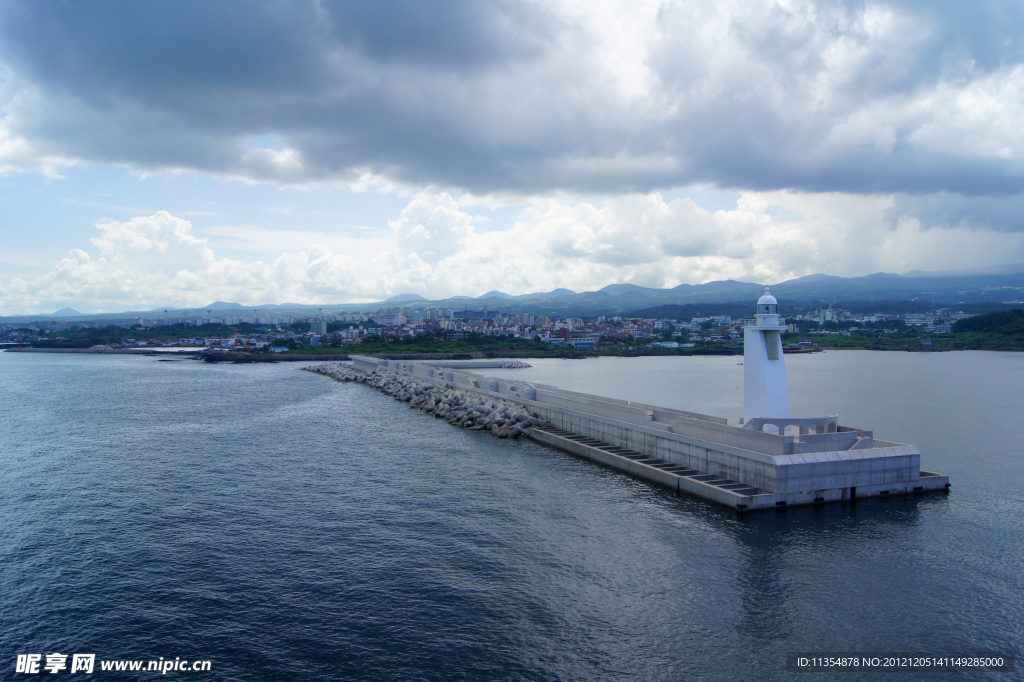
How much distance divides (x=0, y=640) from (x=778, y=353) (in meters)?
21.5

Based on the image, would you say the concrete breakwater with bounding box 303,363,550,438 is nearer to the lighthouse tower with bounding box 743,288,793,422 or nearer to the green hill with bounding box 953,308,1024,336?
the lighthouse tower with bounding box 743,288,793,422

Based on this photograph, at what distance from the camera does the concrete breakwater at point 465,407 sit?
30641 mm

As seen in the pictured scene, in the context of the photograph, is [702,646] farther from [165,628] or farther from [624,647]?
[165,628]

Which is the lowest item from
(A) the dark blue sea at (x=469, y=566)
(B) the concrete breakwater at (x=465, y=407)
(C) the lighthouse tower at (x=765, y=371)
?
(A) the dark blue sea at (x=469, y=566)

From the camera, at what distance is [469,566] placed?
1364cm

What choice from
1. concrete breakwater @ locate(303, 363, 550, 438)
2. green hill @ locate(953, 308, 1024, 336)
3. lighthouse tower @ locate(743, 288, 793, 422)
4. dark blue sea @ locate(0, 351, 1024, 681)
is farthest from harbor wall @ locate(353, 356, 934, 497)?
green hill @ locate(953, 308, 1024, 336)

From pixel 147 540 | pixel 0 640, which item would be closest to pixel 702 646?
pixel 0 640

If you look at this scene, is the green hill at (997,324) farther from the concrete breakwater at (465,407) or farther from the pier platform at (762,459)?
the pier platform at (762,459)

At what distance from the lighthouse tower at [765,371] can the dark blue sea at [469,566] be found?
14.2ft

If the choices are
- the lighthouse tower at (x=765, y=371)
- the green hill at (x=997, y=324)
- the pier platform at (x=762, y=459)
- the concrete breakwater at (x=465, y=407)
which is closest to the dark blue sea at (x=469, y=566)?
the pier platform at (x=762, y=459)

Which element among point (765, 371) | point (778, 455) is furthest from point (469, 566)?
point (765, 371)

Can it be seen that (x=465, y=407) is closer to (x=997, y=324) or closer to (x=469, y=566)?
(x=469, y=566)

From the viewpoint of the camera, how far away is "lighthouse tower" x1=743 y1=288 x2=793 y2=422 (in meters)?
20.8

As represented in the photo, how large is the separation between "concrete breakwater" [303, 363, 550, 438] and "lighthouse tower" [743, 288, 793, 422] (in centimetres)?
1180
